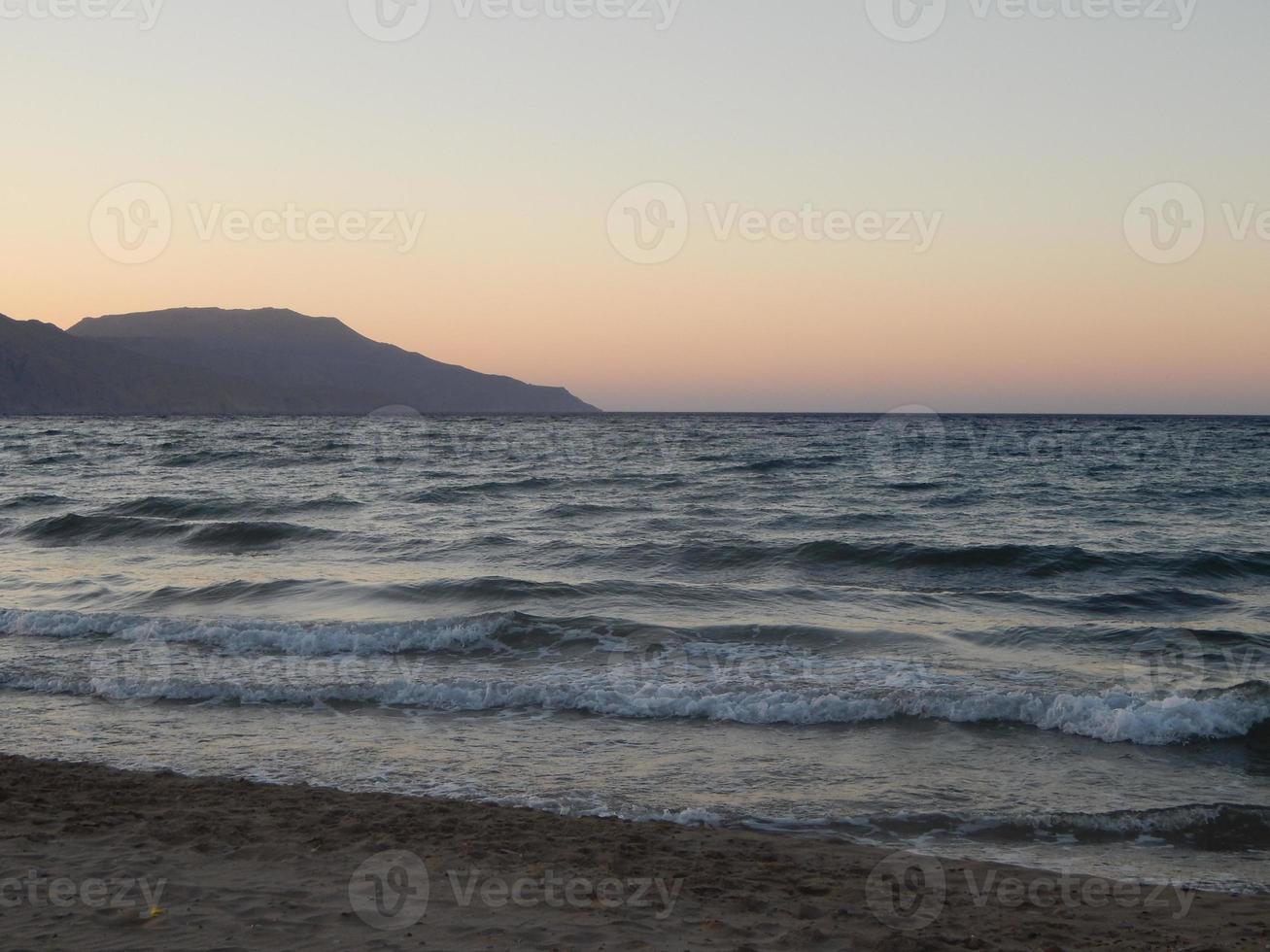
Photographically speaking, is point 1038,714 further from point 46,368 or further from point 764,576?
point 46,368

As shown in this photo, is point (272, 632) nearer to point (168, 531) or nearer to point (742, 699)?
point (742, 699)

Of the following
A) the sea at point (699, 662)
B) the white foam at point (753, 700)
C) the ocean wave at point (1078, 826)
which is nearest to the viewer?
the ocean wave at point (1078, 826)

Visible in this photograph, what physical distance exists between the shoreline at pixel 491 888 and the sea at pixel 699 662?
0.65 meters

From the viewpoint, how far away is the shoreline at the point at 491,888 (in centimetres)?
530

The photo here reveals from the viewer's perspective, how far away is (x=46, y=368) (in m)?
179

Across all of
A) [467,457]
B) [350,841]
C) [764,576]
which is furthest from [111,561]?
[467,457]

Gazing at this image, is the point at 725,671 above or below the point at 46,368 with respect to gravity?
below

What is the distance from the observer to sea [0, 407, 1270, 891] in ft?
26.6

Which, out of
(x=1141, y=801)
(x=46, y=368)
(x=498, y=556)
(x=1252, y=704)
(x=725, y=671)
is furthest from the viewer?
(x=46, y=368)

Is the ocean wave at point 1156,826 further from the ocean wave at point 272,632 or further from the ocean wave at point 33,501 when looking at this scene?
the ocean wave at point 33,501

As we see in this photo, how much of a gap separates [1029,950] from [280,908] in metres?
4.18

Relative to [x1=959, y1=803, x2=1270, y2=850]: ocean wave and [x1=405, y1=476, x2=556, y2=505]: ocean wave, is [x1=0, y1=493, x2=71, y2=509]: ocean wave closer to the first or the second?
[x1=405, y1=476, x2=556, y2=505]: ocean wave

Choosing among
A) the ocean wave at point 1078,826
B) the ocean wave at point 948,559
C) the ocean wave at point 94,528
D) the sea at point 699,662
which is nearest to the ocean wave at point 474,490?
the sea at point 699,662

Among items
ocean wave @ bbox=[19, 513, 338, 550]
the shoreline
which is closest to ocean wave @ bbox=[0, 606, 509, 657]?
the shoreline
